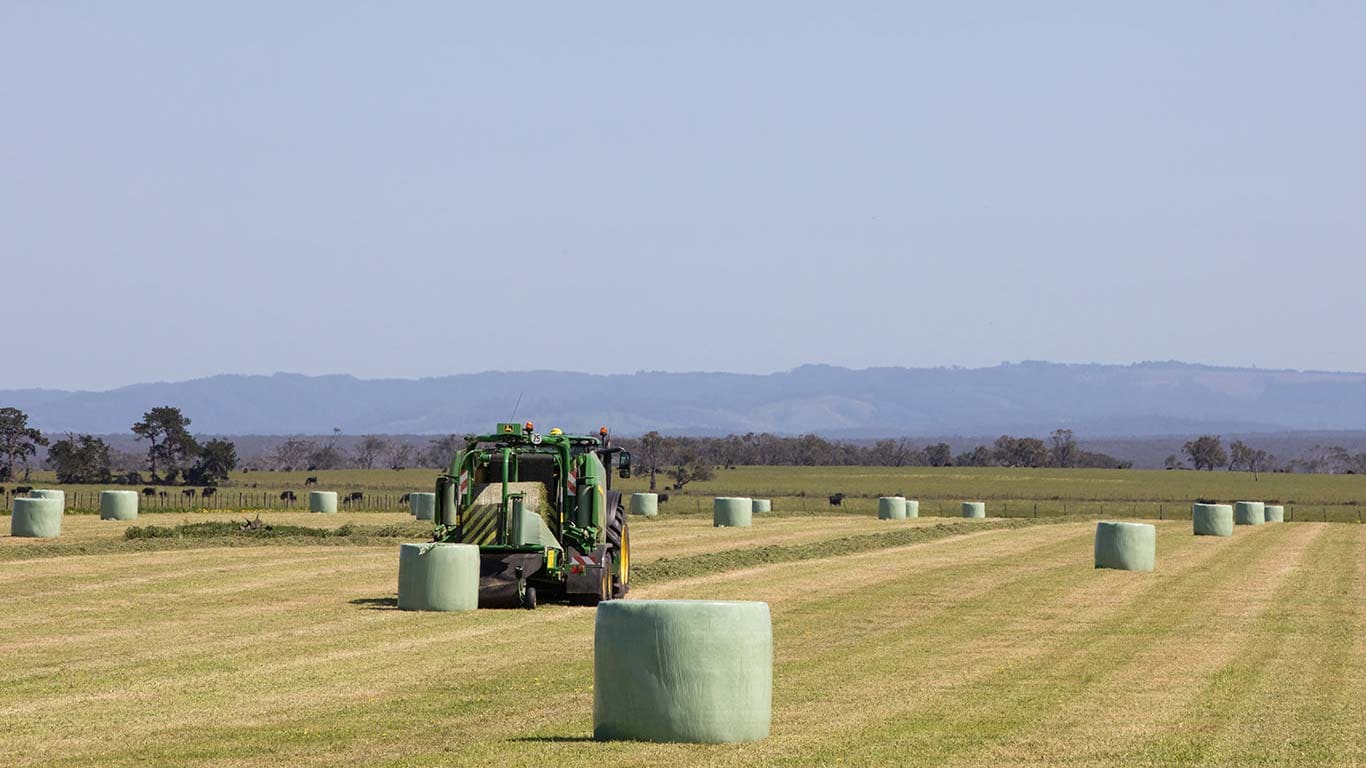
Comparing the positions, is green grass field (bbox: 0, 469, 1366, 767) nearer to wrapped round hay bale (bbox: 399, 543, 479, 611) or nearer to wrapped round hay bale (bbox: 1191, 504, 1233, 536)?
wrapped round hay bale (bbox: 399, 543, 479, 611)

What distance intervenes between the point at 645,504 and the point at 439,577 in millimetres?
47118

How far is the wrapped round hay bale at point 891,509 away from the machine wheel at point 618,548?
44430 millimetres

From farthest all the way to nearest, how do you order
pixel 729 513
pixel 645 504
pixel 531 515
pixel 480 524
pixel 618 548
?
pixel 645 504 < pixel 729 513 < pixel 618 548 < pixel 480 524 < pixel 531 515

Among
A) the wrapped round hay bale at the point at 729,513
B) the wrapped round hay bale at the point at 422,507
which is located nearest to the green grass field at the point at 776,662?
the wrapped round hay bale at the point at 729,513

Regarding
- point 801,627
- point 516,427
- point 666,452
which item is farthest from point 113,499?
point 666,452

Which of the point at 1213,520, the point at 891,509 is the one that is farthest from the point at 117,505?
the point at 1213,520

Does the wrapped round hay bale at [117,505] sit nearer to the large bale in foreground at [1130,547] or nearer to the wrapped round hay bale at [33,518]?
the wrapped round hay bale at [33,518]

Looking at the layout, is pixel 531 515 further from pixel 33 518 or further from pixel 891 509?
pixel 891 509

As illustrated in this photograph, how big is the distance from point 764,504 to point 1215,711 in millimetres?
64771

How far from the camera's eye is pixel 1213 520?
6241 cm

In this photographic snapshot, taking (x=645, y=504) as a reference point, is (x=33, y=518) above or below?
below

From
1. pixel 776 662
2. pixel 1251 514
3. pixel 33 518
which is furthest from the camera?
pixel 1251 514

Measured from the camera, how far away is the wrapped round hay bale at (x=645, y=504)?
75.2 meters

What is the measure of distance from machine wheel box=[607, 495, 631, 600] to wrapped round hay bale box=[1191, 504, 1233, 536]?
33592 mm
